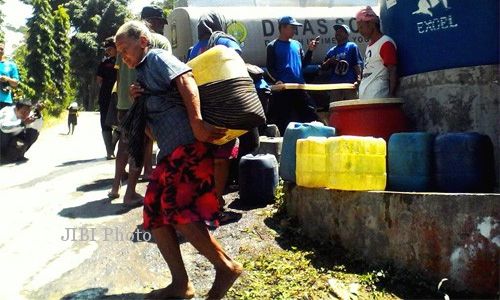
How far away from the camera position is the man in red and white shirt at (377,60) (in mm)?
5184

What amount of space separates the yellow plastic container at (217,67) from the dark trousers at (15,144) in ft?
20.2

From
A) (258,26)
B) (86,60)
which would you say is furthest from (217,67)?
(86,60)

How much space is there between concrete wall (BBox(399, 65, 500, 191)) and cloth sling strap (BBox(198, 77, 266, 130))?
208 centimetres

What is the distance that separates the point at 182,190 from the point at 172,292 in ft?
2.12

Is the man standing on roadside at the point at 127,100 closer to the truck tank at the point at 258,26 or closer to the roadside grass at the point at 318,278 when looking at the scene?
the roadside grass at the point at 318,278

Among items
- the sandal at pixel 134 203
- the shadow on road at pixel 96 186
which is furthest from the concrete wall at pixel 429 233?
the shadow on road at pixel 96 186

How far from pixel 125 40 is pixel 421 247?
7.79 ft

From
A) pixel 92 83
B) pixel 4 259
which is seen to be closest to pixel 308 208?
pixel 4 259

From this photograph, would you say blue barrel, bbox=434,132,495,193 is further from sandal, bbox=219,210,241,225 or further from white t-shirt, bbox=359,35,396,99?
sandal, bbox=219,210,241,225

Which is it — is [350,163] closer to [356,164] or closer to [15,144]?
[356,164]

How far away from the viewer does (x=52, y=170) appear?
313 inches

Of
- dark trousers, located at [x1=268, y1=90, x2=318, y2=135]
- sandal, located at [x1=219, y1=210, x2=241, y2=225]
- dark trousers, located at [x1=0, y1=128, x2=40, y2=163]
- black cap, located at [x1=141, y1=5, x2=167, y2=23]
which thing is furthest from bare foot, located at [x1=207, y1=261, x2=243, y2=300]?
dark trousers, located at [x1=0, y1=128, x2=40, y2=163]

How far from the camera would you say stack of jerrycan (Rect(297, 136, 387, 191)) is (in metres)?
4.16

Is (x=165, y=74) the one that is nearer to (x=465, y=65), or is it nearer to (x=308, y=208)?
(x=308, y=208)
